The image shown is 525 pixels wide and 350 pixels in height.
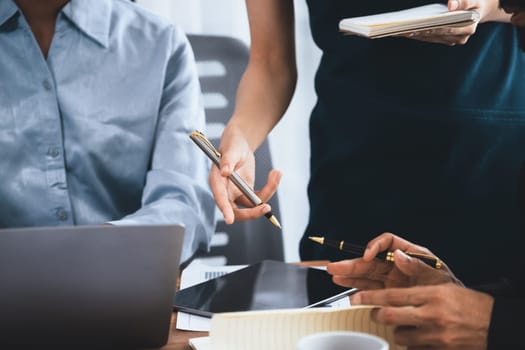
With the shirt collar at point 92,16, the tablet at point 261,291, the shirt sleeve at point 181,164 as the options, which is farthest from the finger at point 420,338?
the shirt collar at point 92,16

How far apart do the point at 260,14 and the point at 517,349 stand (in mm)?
887

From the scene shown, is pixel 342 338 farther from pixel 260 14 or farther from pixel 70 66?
pixel 70 66

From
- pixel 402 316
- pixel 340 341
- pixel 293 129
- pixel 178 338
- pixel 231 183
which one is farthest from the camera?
pixel 293 129

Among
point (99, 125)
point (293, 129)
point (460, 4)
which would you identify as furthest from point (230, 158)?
point (293, 129)

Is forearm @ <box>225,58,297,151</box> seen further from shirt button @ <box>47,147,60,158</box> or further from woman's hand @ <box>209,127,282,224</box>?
shirt button @ <box>47,147,60,158</box>

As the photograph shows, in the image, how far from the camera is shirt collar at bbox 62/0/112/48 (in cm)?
166

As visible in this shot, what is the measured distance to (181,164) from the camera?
5.52 ft

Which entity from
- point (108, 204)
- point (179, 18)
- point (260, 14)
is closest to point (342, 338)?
point (260, 14)

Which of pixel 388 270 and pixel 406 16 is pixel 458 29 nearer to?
pixel 406 16

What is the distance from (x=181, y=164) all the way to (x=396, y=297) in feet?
3.11

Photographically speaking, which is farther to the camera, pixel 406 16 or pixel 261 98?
pixel 261 98

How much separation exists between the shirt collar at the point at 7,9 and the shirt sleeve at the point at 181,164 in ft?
1.20

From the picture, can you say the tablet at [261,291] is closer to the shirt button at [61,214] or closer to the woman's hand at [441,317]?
the woman's hand at [441,317]

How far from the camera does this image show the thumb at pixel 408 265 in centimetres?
90
